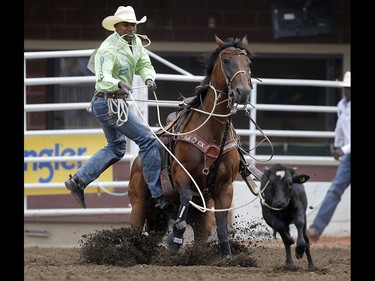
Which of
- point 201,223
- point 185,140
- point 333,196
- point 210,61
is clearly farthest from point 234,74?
point 333,196

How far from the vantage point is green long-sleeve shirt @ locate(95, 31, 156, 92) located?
9.77m

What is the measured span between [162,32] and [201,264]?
6111 mm

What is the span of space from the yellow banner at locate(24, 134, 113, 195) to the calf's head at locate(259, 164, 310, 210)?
4366 mm

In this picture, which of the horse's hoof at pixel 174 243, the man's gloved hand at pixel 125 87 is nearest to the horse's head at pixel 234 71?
the man's gloved hand at pixel 125 87

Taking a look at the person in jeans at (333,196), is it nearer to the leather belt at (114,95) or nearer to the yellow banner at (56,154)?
the yellow banner at (56,154)

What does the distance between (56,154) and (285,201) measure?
16.2 feet

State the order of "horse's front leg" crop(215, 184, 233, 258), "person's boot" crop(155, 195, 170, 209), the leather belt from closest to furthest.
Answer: "horse's front leg" crop(215, 184, 233, 258), the leather belt, "person's boot" crop(155, 195, 170, 209)

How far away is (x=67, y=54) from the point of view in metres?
13.2

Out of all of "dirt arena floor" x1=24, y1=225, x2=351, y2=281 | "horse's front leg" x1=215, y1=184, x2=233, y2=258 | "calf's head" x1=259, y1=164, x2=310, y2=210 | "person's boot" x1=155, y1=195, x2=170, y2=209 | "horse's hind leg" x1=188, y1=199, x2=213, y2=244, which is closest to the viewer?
"dirt arena floor" x1=24, y1=225, x2=351, y2=281

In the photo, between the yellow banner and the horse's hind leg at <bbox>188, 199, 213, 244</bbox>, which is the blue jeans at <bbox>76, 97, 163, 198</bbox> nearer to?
the horse's hind leg at <bbox>188, 199, 213, 244</bbox>

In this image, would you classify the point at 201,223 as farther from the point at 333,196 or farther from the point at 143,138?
the point at 333,196

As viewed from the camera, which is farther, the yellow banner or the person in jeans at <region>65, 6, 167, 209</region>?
the yellow banner

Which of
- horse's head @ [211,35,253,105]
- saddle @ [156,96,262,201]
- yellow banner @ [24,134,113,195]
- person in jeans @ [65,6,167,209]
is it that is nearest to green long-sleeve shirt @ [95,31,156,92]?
person in jeans @ [65,6,167,209]

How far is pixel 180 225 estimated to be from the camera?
9.56 metres
